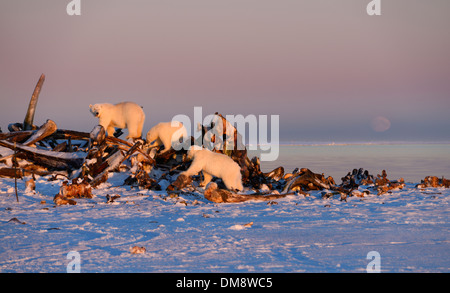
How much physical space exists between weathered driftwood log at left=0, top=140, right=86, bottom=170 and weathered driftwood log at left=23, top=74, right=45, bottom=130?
1594 mm

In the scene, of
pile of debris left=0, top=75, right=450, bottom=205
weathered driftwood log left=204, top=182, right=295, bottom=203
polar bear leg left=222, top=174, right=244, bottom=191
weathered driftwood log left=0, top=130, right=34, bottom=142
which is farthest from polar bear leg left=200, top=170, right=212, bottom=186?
weathered driftwood log left=0, top=130, right=34, bottom=142

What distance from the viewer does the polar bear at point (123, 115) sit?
11.4 meters

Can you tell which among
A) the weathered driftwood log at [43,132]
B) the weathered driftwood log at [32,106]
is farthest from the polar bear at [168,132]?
the weathered driftwood log at [32,106]

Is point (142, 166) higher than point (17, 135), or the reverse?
point (17, 135)

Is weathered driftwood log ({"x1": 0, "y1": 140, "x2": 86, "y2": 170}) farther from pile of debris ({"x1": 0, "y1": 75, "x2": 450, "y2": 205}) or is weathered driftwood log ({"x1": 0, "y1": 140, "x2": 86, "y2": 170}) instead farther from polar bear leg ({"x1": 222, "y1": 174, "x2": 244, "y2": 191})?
polar bear leg ({"x1": 222, "y1": 174, "x2": 244, "y2": 191})

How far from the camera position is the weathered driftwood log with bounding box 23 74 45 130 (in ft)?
36.2

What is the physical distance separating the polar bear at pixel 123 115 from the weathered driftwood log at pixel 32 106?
1403 mm

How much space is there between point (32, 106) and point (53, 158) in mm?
2266

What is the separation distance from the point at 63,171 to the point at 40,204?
123 inches

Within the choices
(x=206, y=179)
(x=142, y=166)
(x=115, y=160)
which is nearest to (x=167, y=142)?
(x=142, y=166)

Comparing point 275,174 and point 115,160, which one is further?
point 275,174

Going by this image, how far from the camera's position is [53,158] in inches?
387

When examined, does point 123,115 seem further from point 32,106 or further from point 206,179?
point 206,179
